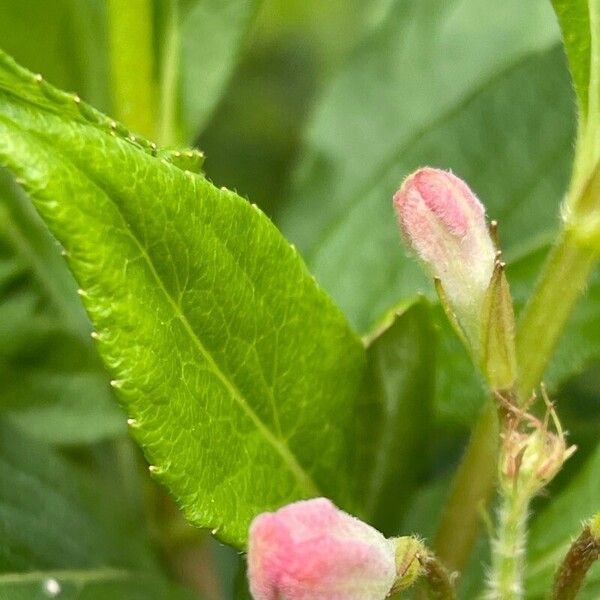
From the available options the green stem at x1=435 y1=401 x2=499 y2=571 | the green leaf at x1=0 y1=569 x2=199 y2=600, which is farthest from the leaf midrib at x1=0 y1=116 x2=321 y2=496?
the green leaf at x1=0 y1=569 x2=199 y2=600

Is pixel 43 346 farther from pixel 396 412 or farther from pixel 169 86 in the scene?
pixel 396 412

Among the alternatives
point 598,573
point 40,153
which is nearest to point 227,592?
point 598,573

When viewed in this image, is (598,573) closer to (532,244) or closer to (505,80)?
(532,244)

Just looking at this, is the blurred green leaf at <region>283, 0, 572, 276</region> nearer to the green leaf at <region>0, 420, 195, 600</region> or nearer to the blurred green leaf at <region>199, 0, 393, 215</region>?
the blurred green leaf at <region>199, 0, 393, 215</region>

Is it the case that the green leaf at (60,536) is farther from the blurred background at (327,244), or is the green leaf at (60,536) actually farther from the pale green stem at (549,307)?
the pale green stem at (549,307)

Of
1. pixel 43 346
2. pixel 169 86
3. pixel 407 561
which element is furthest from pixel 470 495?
→ pixel 43 346

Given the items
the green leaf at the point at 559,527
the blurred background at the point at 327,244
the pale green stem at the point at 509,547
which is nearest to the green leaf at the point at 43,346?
the blurred background at the point at 327,244
